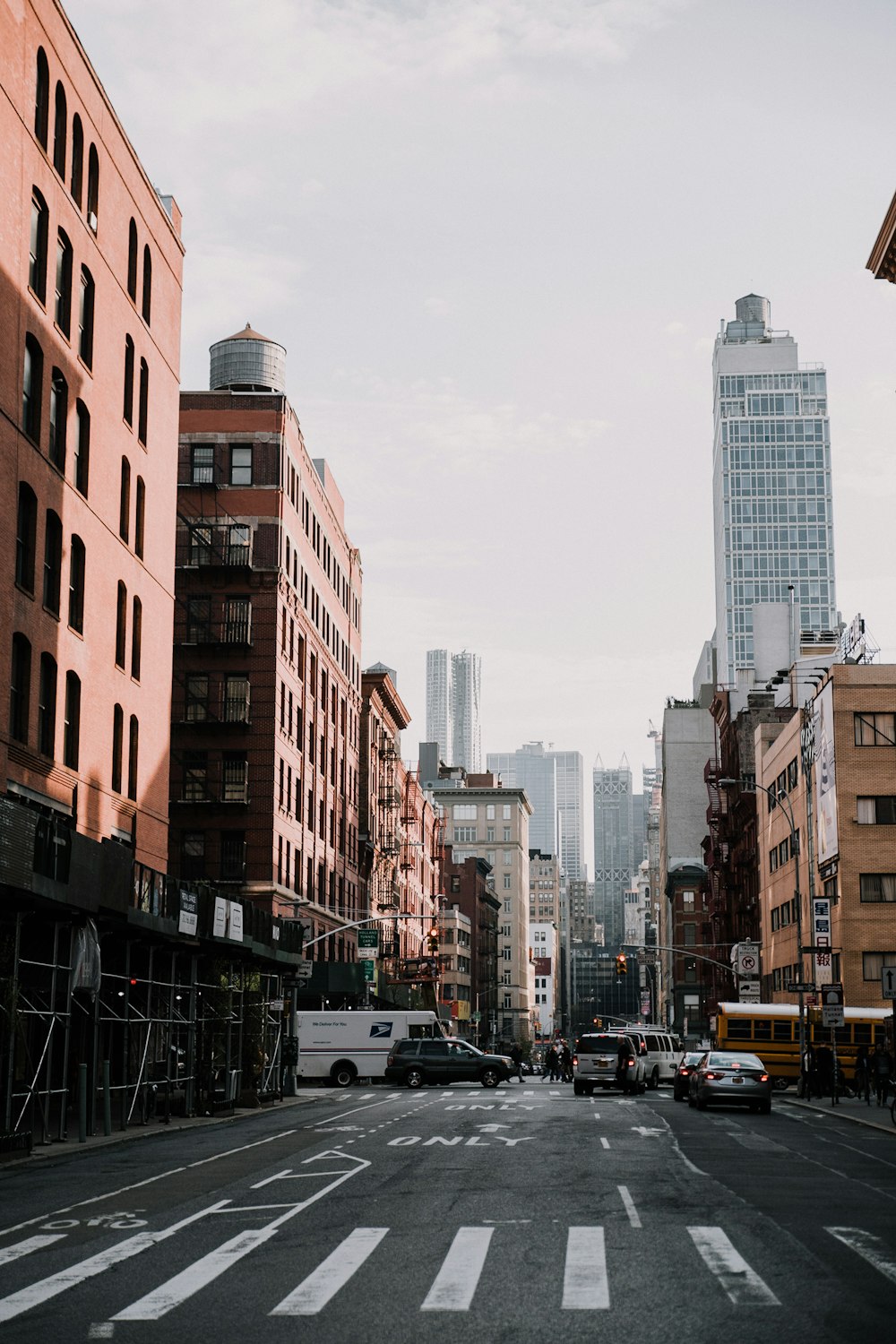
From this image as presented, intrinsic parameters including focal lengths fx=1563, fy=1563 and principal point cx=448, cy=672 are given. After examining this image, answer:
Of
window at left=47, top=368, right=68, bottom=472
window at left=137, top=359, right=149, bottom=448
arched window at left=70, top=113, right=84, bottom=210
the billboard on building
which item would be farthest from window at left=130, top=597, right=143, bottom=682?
the billboard on building

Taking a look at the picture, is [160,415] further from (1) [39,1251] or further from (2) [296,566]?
(1) [39,1251]

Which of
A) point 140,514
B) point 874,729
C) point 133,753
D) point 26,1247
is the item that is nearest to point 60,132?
point 140,514

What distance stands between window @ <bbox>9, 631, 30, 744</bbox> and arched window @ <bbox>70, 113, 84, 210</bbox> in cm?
1237

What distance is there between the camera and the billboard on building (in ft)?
206

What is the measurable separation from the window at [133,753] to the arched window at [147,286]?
1267 cm

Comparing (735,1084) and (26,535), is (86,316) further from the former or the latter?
(735,1084)

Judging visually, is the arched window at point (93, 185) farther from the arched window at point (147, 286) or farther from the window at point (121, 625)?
the window at point (121, 625)

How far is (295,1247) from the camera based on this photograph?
13844 mm

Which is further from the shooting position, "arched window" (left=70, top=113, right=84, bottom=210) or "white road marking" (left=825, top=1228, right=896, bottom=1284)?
"arched window" (left=70, top=113, right=84, bottom=210)

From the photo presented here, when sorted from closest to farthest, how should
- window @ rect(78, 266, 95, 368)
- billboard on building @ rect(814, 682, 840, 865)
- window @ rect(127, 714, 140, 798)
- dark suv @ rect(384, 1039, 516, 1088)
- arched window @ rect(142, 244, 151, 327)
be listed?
1. window @ rect(78, 266, 95, 368)
2. window @ rect(127, 714, 140, 798)
3. arched window @ rect(142, 244, 151, 327)
4. dark suv @ rect(384, 1039, 516, 1088)
5. billboard on building @ rect(814, 682, 840, 865)

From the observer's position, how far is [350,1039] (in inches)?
2586

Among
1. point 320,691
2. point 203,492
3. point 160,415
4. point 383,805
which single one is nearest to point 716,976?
point 383,805

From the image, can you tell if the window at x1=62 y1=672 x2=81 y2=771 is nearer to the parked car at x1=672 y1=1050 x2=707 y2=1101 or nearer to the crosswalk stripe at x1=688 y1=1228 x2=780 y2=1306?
the parked car at x1=672 y1=1050 x2=707 y2=1101

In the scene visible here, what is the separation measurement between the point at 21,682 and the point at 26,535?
3558 millimetres
